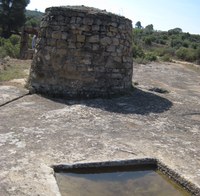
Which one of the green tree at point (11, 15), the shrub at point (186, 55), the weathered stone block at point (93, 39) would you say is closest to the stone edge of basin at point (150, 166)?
the weathered stone block at point (93, 39)

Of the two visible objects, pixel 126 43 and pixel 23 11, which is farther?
pixel 23 11

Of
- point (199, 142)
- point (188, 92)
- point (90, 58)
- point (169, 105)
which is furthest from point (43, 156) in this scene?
point (188, 92)

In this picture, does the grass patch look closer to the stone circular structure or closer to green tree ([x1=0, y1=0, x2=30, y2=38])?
the stone circular structure

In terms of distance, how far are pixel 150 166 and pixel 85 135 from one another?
1.13 meters

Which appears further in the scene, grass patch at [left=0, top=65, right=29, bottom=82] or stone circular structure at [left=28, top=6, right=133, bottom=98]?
grass patch at [left=0, top=65, right=29, bottom=82]

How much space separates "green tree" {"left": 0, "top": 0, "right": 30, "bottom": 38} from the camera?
33.5 meters

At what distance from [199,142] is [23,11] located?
32998 mm

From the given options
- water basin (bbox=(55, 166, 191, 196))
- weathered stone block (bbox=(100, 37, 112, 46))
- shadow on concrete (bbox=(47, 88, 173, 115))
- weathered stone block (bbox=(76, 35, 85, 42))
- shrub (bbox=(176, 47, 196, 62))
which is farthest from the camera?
shrub (bbox=(176, 47, 196, 62))

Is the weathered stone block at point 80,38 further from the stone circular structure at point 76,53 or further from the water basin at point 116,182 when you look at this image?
the water basin at point 116,182

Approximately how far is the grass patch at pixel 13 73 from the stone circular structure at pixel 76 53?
1.76m

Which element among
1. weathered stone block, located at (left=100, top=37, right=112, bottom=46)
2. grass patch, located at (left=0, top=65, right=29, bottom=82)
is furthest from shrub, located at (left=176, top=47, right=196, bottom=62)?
weathered stone block, located at (left=100, top=37, right=112, bottom=46)

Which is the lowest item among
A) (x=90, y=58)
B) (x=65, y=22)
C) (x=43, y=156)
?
(x=43, y=156)

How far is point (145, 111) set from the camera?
677 centimetres

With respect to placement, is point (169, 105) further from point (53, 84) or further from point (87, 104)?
point (53, 84)
